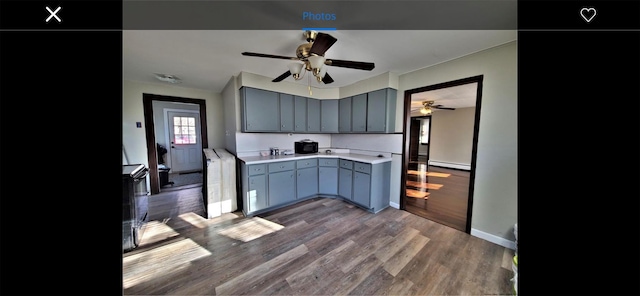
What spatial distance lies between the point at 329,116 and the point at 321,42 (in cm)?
217

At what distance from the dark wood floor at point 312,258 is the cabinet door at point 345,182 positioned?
1.67 ft

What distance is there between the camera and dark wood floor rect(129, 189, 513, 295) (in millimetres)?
1448

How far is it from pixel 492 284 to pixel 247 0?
2.78 m

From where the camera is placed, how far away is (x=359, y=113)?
3.13m

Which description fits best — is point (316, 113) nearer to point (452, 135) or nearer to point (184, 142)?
point (184, 142)

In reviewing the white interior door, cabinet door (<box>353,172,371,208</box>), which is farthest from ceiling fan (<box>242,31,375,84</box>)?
the white interior door
